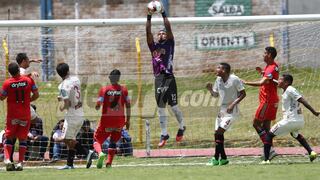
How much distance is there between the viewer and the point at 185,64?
18797 millimetres

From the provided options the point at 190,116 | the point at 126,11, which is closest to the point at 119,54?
the point at 190,116

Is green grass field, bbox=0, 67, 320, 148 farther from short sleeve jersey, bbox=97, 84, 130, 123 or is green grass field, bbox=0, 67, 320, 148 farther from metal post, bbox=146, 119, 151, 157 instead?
short sleeve jersey, bbox=97, 84, 130, 123

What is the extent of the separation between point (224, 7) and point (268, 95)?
12184 mm

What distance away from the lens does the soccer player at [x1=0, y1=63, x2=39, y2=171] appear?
14.6 m

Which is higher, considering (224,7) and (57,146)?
(224,7)

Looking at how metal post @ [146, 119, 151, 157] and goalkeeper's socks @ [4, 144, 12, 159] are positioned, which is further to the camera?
metal post @ [146, 119, 151, 157]

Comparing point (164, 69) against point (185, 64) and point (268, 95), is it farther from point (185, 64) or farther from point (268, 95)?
point (185, 64)

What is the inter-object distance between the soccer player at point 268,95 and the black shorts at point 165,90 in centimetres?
170

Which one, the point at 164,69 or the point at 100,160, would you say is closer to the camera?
the point at 100,160

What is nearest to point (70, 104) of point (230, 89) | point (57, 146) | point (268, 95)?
point (57, 146)

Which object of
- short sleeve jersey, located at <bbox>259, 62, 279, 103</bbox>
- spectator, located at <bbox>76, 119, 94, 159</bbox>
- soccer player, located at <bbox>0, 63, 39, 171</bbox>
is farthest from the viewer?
spectator, located at <bbox>76, 119, 94, 159</bbox>

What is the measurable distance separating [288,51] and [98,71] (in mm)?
4477

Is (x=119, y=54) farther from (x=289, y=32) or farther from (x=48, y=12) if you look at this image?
(x=48, y=12)

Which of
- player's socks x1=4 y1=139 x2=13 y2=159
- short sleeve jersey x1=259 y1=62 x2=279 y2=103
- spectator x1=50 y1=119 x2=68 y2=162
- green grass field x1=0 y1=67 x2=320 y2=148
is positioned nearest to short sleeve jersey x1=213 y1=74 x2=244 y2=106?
short sleeve jersey x1=259 y1=62 x2=279 y2=103
